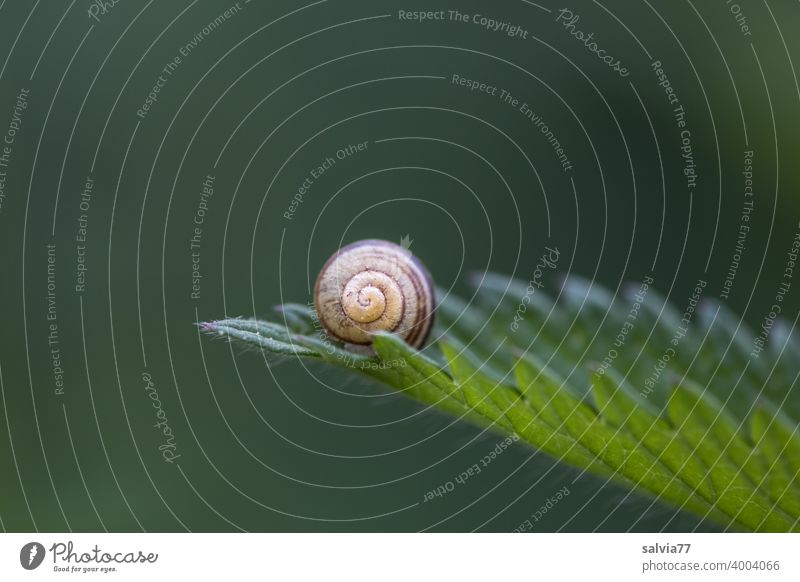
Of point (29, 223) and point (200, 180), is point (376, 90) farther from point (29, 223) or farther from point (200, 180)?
point (29, 223)

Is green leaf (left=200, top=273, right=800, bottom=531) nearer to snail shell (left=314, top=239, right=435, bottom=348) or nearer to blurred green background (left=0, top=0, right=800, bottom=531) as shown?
snail shell (left=314, top=239, right=435, bottom=348)

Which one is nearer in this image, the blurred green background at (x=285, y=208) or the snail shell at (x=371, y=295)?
the snail shell at (x=371, y=295)

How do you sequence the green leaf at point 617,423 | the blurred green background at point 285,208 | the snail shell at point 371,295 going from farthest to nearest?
1. the blurred green background at point 285,208
2. the snail shell at point 371,295
3. the green leaf at point 617,423

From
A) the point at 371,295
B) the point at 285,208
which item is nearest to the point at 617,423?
the point at 371,295

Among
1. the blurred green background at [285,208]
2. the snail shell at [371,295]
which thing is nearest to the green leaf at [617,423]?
the snail shell at [371,295]

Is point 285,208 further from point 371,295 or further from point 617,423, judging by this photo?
point 617,423

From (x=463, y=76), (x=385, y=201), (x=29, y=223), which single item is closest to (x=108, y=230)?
(x=29, y=223)

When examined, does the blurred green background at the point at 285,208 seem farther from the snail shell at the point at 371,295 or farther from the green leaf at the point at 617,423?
the green leaf at the point at 617,423
